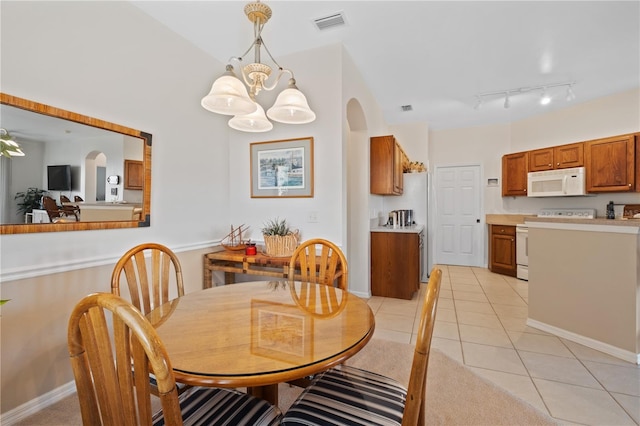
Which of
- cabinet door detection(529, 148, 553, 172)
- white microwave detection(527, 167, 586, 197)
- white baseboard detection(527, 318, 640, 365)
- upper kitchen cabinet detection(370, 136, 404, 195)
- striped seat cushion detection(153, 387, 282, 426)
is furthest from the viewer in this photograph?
cabinet door detection(529, 148, 553, 172)

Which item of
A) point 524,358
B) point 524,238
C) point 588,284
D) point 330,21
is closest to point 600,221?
point 588,284

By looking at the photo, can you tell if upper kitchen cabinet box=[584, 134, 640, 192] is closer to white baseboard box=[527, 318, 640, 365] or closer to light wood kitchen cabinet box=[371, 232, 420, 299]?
white baseboard box=[527, 318, 640, 365]

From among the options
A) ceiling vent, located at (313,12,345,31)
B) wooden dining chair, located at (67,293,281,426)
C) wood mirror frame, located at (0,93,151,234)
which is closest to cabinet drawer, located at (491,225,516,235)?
ceiling vent, located at (313,12,345,31)

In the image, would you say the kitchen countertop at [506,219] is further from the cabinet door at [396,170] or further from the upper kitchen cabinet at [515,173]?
the cabinet door at [396,170]

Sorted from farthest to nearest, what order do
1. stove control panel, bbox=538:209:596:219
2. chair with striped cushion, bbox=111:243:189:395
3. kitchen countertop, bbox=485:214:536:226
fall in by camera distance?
kitchen countertop, bbox=485:214:536:226, stove control panel, bbox=538:209:596:219, chair with striped cushion, bbox=111:243:189:395

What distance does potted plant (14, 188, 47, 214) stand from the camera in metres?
1.68

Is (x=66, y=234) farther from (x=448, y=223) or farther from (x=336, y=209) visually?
(x=448, y=223)

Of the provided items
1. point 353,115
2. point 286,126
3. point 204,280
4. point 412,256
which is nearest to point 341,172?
point 286,126

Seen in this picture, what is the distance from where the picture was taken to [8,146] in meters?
1.62

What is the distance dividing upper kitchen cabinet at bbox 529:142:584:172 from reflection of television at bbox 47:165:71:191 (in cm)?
604

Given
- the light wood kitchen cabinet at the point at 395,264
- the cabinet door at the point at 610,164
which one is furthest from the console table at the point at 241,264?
the cabinet door at the point at 610,164

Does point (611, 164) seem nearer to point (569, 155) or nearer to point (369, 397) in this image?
point (569, 155)

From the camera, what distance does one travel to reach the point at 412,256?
3557mm

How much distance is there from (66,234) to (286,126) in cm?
206
